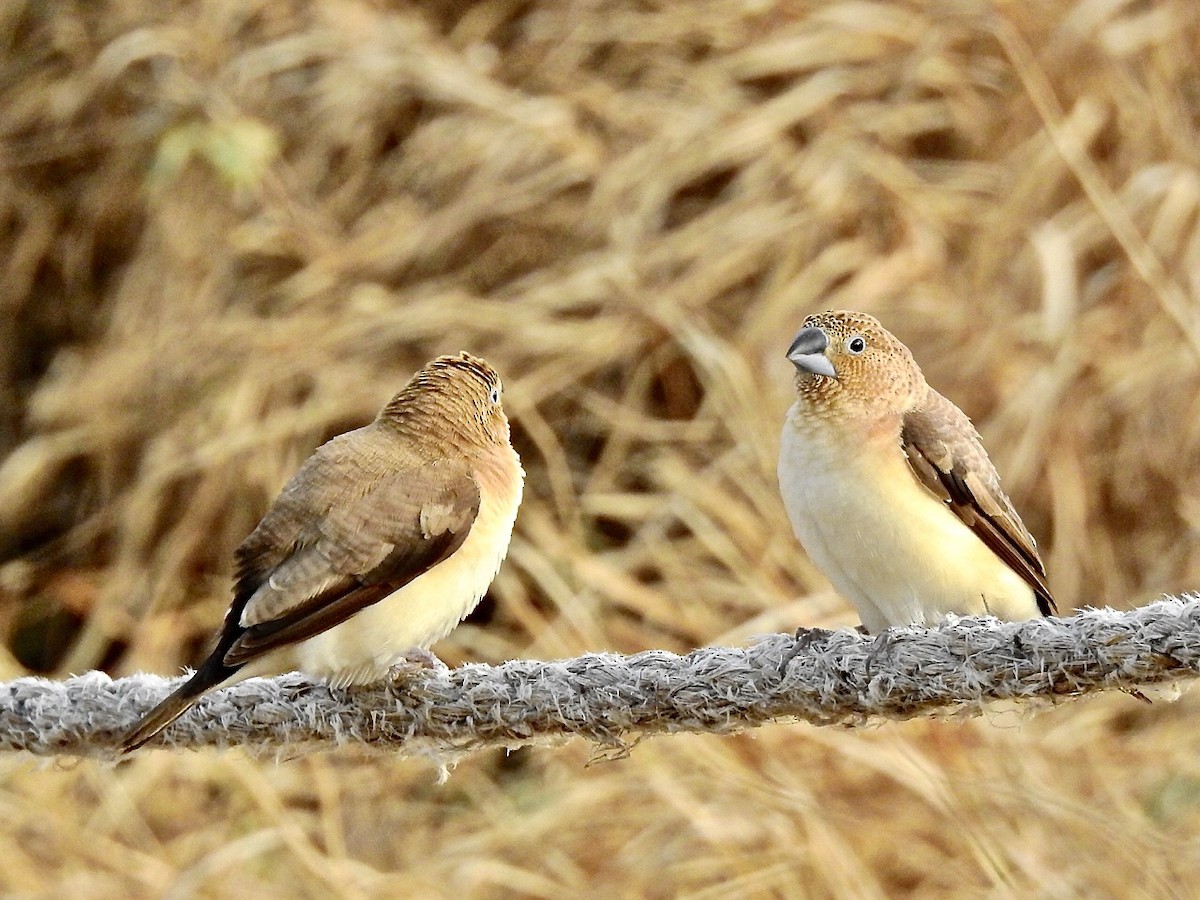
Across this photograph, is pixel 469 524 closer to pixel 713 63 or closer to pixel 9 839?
pixel 9 839

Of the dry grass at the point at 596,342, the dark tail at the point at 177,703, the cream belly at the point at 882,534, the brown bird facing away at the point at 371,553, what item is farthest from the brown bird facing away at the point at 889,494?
the dry grass at the point at 596,342

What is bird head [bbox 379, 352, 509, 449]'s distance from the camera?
11.1 feet


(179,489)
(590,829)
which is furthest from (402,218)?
(590,829)

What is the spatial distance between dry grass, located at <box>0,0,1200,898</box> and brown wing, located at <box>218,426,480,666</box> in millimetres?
2065

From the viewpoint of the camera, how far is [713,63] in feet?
23.0

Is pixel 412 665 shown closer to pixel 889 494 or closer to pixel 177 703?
pixel 177 703

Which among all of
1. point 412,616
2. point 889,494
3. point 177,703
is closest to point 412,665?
point 412,616

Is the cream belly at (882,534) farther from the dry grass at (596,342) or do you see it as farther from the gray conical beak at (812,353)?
the dry grass at (596,342)

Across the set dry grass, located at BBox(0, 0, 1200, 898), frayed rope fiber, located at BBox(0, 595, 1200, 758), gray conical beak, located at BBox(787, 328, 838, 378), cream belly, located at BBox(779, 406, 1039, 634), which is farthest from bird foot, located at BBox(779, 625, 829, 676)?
dry grass, located at BBox(0, 0, 1200, 898)

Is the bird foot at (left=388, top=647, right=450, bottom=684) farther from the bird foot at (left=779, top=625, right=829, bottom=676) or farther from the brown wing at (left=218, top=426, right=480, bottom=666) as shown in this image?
the bird foot at (left=779, top=625, right=829, bottom=676)

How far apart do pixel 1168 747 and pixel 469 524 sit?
299 cm

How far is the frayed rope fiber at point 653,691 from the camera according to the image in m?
2.28

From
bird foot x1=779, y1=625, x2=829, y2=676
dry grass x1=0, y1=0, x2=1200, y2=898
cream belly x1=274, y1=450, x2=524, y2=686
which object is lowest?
dry grass x1=0, y1=0, x2=1200, y2=898

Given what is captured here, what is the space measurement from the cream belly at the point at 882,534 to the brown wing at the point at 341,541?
67 cm
